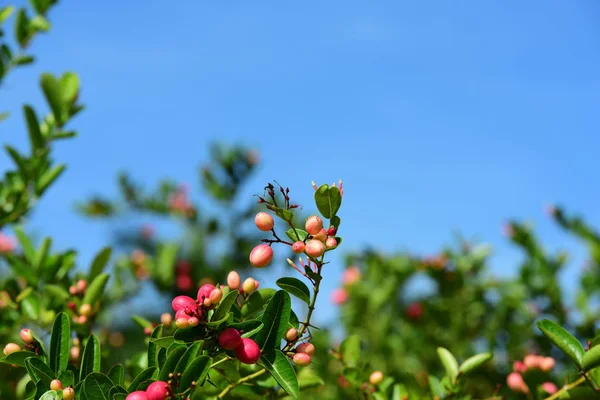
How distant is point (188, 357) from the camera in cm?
76

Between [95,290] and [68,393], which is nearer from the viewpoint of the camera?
[68,393]

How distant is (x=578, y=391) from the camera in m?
1.04

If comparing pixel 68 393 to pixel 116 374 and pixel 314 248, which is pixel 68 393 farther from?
pixel 314 248

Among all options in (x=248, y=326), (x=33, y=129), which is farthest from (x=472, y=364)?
(x=33, y=129)

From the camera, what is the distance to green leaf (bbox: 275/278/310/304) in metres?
0.88

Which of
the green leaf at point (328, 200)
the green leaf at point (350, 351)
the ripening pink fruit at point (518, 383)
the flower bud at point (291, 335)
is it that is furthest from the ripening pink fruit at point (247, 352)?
the ripening pink fruit at point (518, 383)

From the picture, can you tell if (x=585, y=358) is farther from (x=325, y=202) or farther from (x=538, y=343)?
(x=538, y=343)

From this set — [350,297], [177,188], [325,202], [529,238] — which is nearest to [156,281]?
[177,188]

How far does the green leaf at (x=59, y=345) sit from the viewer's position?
0.91 metres

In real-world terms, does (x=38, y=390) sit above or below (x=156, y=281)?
below

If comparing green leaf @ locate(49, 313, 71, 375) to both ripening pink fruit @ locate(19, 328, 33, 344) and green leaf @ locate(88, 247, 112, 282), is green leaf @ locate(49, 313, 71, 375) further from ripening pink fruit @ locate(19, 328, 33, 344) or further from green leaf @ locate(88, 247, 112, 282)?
green leaf @ locate(88, 247, 112, 282)

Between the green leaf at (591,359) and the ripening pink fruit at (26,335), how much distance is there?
0.96 meters

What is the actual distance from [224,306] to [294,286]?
138mm

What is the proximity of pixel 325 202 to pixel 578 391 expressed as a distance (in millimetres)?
626
